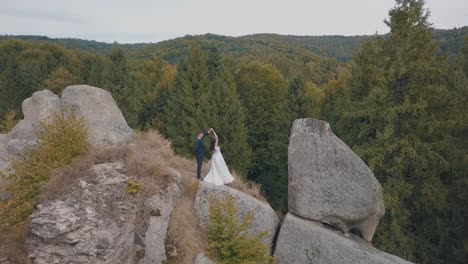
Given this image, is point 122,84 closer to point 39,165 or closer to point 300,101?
point 300,101

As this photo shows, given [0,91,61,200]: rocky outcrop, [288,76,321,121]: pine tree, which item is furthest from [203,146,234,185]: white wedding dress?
[288,76,321,121]: pine tree

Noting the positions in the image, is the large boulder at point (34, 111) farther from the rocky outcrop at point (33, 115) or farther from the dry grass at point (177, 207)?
the dry grass at point (177, 207)

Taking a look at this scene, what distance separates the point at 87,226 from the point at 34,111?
27.7ft

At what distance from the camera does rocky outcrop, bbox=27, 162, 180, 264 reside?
28.5ft

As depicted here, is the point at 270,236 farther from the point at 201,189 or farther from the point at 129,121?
the point at 129,121

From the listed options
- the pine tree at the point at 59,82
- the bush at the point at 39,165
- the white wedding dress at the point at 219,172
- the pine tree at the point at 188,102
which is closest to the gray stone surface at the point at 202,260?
the white wedding dress at the point at 219,172

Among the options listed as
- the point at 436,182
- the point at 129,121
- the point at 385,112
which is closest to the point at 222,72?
the point at 129,121

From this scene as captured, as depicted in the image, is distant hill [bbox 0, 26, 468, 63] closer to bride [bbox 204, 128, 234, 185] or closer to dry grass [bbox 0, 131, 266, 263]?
bride [bbox 204, 128, 234, 185]

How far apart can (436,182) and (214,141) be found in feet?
41.0

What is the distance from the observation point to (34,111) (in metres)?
14.9

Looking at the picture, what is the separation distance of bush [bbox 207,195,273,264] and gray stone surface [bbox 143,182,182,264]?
1.39 meters

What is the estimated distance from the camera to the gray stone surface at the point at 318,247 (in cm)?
1124

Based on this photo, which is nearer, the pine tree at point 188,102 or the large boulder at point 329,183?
the large boulder at point 329,183

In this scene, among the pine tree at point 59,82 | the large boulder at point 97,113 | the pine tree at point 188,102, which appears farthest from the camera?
the pine tree at point 59,82
